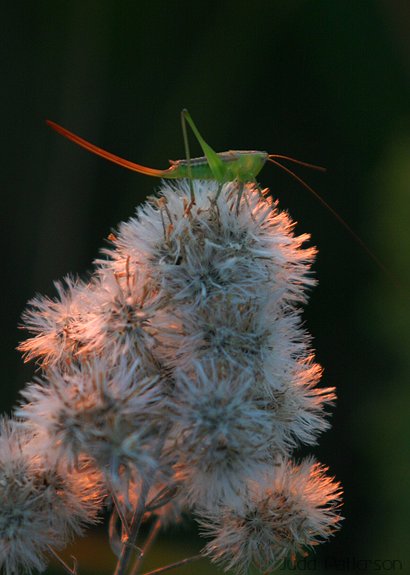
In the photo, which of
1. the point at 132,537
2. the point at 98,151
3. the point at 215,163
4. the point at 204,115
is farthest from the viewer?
the point at 204,115

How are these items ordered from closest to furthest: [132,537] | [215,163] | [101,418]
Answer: [101,418] → [132,537] → [215,163]

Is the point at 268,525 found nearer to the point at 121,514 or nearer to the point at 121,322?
the point at 121,514

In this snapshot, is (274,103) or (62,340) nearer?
(62,340)

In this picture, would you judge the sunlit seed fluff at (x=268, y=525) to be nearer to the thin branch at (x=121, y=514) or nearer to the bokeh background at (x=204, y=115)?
the thin branch at (x=121, y=514)

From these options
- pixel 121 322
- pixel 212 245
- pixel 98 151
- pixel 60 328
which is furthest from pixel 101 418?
pixel 98 151

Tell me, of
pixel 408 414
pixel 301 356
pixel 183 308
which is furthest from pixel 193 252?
pixel 408 414

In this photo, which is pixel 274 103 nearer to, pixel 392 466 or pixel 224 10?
pixel 224 10

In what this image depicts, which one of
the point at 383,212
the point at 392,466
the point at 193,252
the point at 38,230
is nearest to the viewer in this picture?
the point at 193,252
